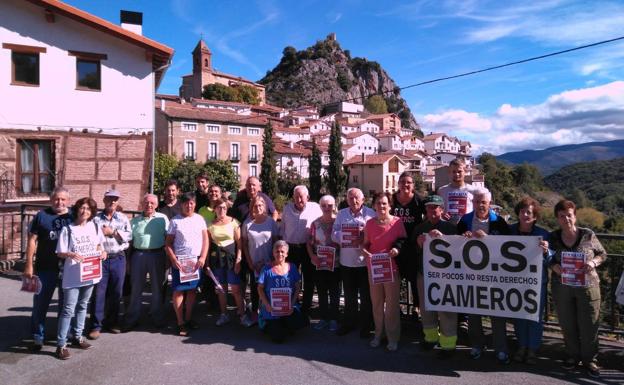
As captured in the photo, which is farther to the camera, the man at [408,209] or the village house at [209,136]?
the village house at [209,136]

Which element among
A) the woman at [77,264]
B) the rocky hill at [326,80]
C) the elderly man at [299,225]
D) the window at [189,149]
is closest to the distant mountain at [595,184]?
the rocky hill at [326,80]

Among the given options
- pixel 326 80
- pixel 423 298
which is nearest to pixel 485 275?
pixel 423 298

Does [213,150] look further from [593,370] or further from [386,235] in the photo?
[593,370]

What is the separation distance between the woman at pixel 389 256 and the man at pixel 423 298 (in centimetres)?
24

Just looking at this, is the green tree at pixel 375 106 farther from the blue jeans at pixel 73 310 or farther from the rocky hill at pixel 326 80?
the blue jeans at pixel 73 310

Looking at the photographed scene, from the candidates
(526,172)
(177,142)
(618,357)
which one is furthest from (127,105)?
(526,172)

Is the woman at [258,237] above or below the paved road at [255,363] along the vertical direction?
above

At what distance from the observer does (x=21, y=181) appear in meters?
12.1

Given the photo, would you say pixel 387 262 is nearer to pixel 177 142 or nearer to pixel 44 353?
pixel 44 353

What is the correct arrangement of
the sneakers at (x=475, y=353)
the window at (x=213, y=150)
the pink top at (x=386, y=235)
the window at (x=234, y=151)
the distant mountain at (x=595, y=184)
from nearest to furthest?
1. the sneakers at (x=475, y=353)
2. the pink top at (x=386, y=235)
3. the window at (x=213, y=150)
4. the window at (x=234, y=151)
5. the distant mountain at (x=595, y=184)

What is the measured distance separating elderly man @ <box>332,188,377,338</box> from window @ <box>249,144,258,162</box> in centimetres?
4767

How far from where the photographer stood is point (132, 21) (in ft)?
47.3

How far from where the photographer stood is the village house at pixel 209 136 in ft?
150

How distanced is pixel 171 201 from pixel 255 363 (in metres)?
2.66
